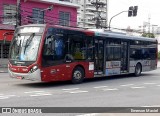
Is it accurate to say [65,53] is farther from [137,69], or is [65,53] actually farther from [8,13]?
[8,13]

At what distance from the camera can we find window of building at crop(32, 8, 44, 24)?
113 feet

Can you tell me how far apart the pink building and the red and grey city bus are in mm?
11623

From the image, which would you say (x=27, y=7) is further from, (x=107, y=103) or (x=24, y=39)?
(x=107, y=103)

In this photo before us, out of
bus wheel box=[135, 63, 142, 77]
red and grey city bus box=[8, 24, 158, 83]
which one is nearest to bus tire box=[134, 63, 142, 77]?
bus wheel box=[135, 63, 142, 77]

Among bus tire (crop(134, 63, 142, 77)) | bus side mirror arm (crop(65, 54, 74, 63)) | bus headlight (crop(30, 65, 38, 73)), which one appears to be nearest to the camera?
bus headlight (crop(30, 65, 38, 73))

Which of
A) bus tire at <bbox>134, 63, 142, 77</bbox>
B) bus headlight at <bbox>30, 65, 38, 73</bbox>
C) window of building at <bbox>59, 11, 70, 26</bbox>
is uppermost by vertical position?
window of building at <bbox>59, 11, 70, 26</bbox>

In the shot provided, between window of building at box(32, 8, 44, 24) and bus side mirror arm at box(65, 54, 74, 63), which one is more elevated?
window of building at box(32, 8, 44, 24)

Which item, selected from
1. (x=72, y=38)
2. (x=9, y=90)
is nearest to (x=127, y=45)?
(x=72, y=38)

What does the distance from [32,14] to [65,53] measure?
1952cm

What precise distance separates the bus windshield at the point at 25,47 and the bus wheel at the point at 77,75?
288 cm

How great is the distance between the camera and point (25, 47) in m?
15.0

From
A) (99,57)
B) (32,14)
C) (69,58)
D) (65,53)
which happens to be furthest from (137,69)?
(32,14)

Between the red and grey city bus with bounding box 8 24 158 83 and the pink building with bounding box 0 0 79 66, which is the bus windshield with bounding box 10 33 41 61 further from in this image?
the pink building with bounding box 0 0 79 66

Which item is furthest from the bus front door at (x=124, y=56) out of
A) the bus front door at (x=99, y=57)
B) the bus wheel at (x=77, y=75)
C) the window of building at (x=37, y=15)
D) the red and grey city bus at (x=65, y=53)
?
the window of building at (x=37, y=15)
